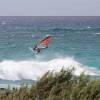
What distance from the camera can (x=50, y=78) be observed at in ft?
30.5

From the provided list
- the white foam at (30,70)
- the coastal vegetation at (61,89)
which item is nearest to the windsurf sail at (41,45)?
the white foam at (30,70)

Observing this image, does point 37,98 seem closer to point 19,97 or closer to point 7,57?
point 19,97

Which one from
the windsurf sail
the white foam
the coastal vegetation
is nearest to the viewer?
the coastal vegetation

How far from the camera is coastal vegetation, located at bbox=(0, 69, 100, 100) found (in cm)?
830

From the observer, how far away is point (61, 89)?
877cm

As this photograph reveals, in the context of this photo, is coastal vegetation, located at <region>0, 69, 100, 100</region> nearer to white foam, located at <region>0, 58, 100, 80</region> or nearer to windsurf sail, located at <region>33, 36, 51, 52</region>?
windsurf sail, located at <region>33, 36, 51, 52</region>

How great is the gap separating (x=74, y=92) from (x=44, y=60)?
121ft

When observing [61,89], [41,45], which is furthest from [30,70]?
[61,89]

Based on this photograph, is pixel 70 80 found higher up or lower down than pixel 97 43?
lower down

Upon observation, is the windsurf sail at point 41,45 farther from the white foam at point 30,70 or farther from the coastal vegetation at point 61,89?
the coastal vegetation at point 61,89

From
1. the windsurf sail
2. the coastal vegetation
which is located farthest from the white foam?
the coastal vegetation

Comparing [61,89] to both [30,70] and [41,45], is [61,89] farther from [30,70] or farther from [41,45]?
[30,70]

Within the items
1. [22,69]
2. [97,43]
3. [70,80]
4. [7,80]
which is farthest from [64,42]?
[70,80]

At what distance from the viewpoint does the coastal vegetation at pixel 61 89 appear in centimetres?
830
